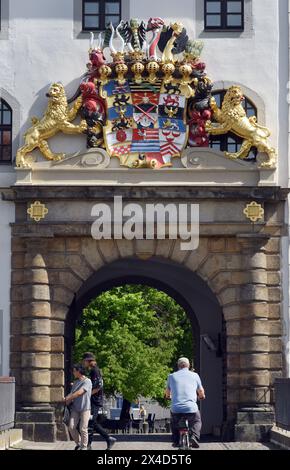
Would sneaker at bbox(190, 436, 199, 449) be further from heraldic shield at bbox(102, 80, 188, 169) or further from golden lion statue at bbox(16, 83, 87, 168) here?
golden lion statue at bbox(16, 83, 87, 168)

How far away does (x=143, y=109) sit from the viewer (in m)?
30.8

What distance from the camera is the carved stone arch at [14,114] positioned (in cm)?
3089

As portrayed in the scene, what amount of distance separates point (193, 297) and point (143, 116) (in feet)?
23.4

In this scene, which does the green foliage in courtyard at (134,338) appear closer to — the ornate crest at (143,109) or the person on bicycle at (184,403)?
the ornate crest at (143,109)

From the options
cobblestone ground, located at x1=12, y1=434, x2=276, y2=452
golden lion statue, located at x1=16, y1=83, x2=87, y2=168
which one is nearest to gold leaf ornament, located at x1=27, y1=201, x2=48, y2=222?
golden lion statue, located at x1=16, y1=83, x2=87, y2=168

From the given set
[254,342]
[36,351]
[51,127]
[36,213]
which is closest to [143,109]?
[51,127]

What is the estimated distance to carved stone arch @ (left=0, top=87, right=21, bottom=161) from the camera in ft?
101

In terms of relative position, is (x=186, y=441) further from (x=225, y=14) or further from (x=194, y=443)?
(x=225, y=14)

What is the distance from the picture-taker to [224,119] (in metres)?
30.6

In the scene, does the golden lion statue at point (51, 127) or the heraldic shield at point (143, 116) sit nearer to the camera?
the golden lion statue at point (51, 127)

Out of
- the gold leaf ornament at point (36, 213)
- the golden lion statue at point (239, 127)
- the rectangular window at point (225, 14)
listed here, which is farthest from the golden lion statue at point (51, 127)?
the rectangular window at point (225, 14)

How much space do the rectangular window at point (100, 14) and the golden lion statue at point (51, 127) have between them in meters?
1.78

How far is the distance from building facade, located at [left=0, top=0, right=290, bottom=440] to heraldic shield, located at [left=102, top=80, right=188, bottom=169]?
51 centimetres

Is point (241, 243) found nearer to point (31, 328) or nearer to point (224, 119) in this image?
point (224, 119)
